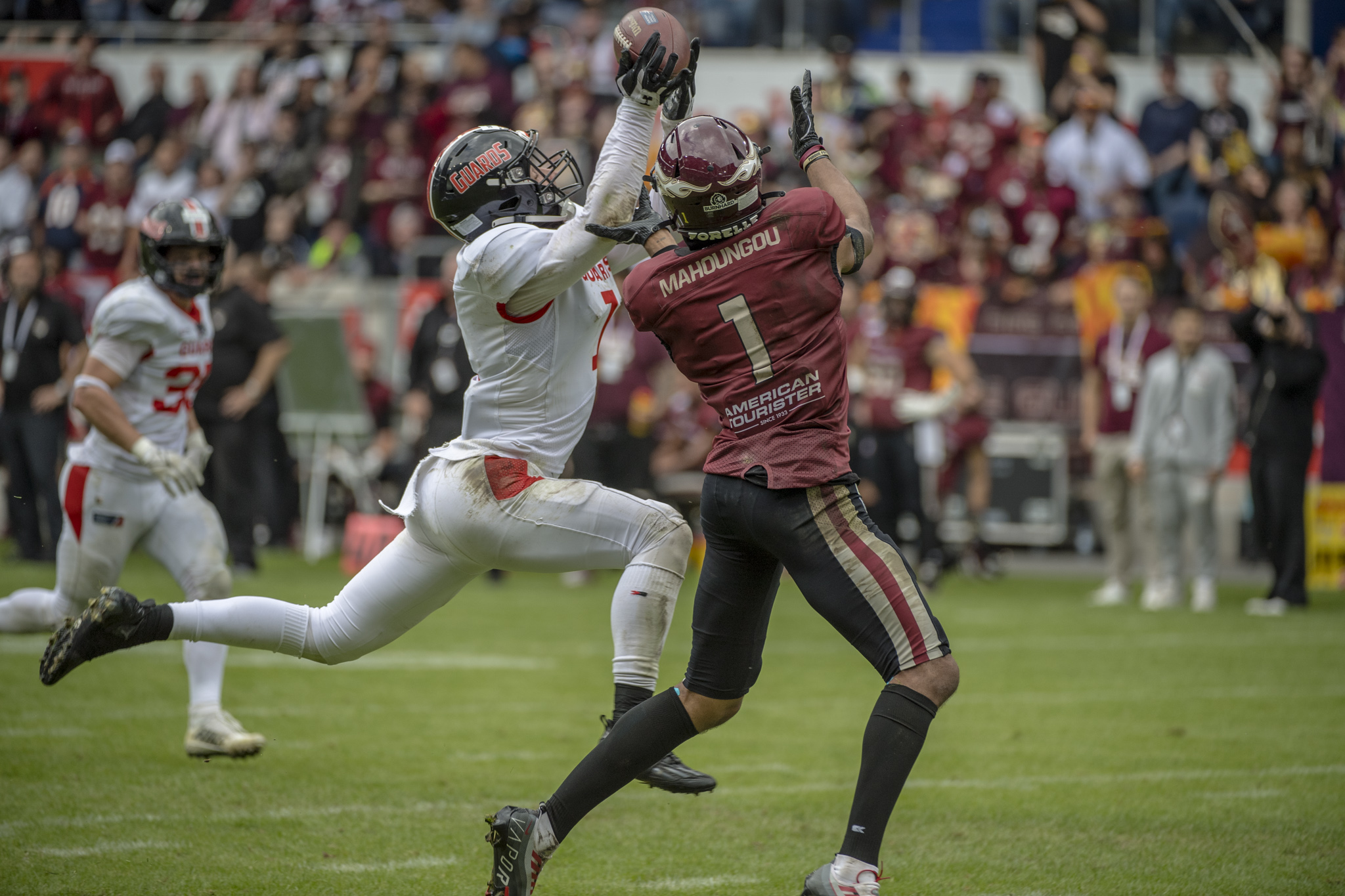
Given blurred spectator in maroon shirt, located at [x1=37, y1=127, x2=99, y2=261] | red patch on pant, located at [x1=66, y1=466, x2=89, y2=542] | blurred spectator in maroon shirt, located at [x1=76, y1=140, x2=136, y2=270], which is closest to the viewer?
red patch on pant, located at [x1=66, y1=466, x2=89, y2=542]

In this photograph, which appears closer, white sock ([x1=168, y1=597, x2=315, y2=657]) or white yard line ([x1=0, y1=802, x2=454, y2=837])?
white sock ([x1=168, y1=597, x2=315, y2=657])

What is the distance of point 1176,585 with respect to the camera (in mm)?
10922

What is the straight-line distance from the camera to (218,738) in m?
5.43

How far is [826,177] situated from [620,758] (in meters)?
1.65

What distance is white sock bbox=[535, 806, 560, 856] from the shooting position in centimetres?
380

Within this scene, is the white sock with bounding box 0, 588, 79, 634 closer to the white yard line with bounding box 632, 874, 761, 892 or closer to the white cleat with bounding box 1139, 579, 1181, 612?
the white yard line with bounding box 632, 874, 761, 892

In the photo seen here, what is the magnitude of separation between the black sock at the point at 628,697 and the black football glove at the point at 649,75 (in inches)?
62.6

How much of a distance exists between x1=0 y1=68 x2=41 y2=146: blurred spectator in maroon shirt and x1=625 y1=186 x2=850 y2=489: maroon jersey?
667 inches

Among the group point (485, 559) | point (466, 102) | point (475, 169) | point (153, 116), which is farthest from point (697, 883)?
point (153, 116)

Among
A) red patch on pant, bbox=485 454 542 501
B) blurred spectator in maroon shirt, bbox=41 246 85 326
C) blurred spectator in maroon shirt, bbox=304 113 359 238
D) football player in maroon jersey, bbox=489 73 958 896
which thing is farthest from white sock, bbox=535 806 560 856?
blurred spectator in maroon shirt, bbox=304 113 359 238

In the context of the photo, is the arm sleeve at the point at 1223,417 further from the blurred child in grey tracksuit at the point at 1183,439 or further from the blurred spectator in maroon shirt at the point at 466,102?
the blurred spectator in maroon shirt at the point at 466,102

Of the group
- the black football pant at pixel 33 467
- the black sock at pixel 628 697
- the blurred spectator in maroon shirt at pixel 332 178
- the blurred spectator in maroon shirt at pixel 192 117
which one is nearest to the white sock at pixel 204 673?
the black sock at pixel 628 697

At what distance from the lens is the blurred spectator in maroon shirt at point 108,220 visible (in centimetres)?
1647

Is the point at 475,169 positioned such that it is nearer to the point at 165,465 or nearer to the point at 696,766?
the point at 165,465
